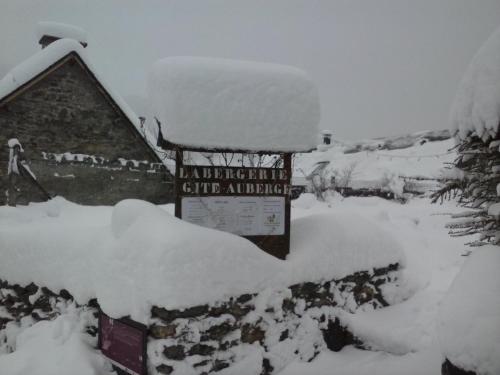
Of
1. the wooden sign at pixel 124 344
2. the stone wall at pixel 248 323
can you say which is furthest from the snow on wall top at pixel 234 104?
the wooden sign at pixel 124 344

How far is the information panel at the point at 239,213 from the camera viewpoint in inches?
170

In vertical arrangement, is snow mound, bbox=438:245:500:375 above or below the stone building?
below

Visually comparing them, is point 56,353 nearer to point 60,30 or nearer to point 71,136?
point 71,136

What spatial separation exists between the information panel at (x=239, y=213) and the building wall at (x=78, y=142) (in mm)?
8728

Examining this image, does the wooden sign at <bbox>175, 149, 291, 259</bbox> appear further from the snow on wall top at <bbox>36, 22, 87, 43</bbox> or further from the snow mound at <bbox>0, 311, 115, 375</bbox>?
the snow on wall top at <bbox>36, 22, 87, 43</bbox>

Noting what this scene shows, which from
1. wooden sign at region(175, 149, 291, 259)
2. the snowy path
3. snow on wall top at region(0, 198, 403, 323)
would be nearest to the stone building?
snow on wall top at region(0, 198, 403, 323)

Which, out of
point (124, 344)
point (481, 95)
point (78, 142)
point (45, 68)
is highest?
point (45, 68)

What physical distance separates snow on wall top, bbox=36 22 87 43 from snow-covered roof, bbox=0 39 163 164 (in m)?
2.17

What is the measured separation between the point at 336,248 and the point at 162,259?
2363mm

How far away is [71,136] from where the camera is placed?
11680 mm

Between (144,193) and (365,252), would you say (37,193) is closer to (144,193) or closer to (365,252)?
(144,193)

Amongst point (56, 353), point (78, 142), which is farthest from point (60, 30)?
point (56, 353)

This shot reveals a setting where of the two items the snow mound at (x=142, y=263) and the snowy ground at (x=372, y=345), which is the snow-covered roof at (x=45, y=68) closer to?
the snow mound at (x=142, y=263)

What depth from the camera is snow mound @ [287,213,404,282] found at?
14.4 ft
